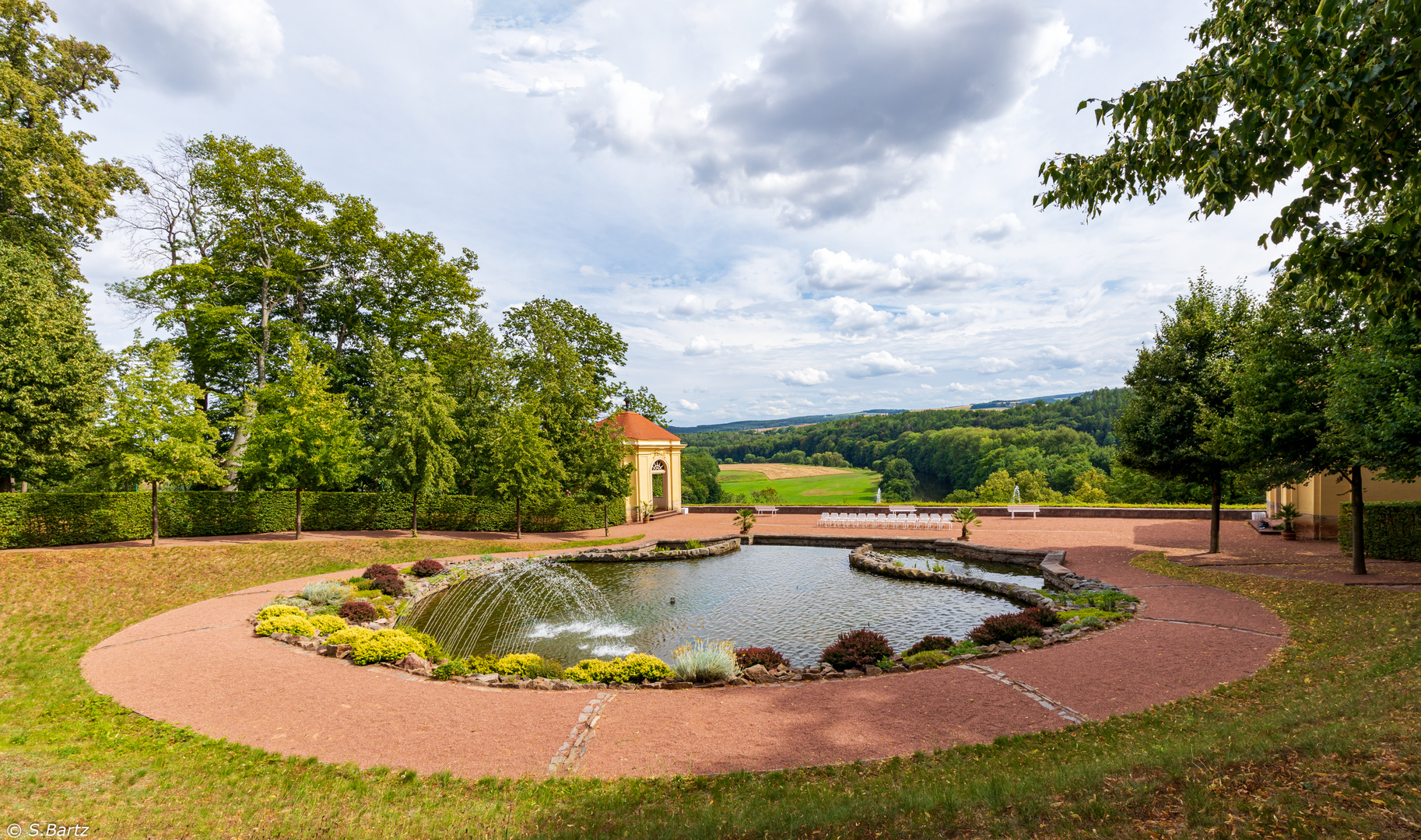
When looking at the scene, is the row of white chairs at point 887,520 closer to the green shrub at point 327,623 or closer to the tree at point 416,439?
the tree at point 416,439

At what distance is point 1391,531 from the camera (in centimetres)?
1488

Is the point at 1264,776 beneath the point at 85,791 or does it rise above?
above

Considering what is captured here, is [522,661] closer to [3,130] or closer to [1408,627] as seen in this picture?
[1408,627]

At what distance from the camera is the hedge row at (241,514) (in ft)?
56.6

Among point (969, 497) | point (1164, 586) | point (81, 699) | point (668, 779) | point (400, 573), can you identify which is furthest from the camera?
point (969, 497)

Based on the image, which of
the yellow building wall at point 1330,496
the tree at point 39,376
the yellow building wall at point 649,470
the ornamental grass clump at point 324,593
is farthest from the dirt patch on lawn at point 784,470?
the tree at point 39,376

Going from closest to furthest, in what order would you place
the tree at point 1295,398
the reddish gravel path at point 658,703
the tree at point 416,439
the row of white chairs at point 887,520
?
1. the reddish gravel path at point 658,703
2. the tree at point 1295,398
3. the tree at point 416,439
4. the row of white chairs at point 887,520

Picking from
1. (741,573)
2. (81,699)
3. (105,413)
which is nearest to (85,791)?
(81,699)

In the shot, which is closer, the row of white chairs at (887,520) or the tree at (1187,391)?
the tree at (1187,391)

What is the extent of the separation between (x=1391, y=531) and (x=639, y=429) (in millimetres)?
28741

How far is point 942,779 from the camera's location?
5242 millimetres

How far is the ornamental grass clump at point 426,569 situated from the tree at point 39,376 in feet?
36.2

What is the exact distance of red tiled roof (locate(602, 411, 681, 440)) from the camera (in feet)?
107

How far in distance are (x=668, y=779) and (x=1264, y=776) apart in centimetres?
480
